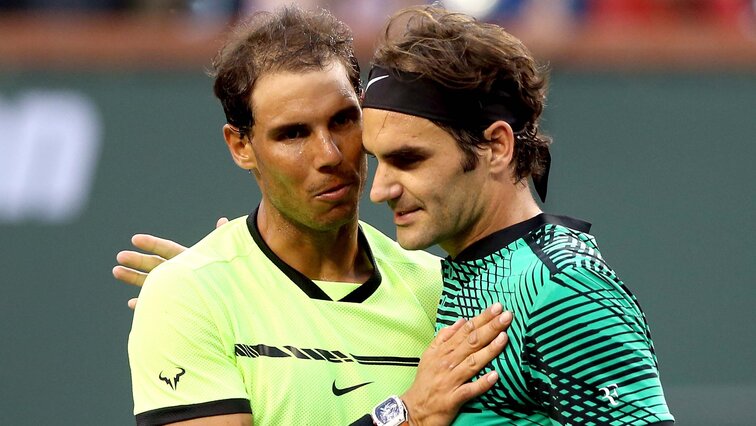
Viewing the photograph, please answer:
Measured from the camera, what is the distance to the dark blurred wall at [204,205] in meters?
8.89

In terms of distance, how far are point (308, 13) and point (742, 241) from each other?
581 cm

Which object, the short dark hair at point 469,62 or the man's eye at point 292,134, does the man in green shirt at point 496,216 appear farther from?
the man's eye at point 292,134

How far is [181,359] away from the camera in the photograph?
3586 millimetres

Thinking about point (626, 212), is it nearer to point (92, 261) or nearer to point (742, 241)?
point (742, 241)

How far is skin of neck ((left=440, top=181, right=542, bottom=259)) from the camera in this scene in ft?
11.4

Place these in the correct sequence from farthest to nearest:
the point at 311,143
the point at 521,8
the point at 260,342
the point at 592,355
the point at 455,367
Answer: the point at 521,8
the point at 311,143
the point at 260,342
the point at 455,367
the point at 592,355

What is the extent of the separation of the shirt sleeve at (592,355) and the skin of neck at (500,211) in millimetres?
360

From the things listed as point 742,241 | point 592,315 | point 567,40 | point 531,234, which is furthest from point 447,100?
point 742,241

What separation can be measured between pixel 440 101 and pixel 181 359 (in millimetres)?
1017

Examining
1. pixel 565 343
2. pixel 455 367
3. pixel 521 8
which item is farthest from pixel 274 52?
pixel 521 8

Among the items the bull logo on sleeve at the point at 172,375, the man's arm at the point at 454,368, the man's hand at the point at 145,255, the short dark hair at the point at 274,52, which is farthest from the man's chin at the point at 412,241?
the man's hand at the point at 145,255

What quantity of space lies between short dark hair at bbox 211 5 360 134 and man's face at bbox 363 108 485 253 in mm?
421

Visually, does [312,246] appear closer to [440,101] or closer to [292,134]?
[292,134]

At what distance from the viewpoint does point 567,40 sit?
8.84 metres
